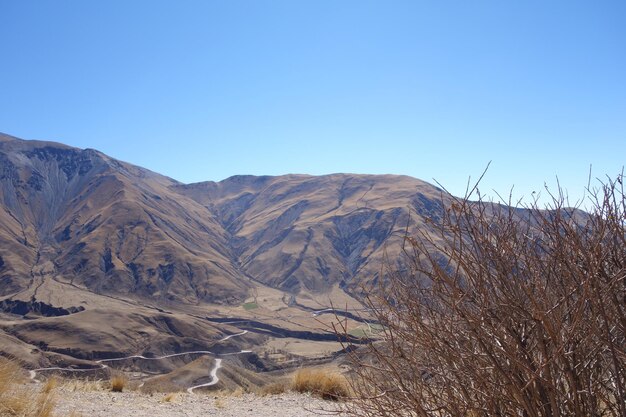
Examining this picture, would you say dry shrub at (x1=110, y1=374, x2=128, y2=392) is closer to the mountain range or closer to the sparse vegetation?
the mountain range

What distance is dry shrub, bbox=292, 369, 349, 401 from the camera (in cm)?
1155

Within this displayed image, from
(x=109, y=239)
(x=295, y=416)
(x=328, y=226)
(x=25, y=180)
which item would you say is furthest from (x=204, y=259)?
(x=295, y=416)

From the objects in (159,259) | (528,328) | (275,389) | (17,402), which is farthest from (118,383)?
(159,259)

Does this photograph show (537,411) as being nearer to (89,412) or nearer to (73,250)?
(89,412)

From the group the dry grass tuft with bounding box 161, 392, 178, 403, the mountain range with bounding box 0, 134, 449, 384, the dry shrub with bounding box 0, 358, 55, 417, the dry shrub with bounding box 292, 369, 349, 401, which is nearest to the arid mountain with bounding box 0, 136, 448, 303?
the mountain range with bounding box 0, 134, 449, 384

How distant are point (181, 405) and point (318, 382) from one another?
3169 millimetres

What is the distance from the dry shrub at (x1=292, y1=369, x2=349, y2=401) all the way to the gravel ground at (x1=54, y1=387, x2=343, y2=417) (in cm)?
33

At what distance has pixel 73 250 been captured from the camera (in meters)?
135

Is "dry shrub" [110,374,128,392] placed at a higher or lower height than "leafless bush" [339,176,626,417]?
lower

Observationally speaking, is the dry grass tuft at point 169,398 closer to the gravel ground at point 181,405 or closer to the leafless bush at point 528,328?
the gravel ground at point 181,405

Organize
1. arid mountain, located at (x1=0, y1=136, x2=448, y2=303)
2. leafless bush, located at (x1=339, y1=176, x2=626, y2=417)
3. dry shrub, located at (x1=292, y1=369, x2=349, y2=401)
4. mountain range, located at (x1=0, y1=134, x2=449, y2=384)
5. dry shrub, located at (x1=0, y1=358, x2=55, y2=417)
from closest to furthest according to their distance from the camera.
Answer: leafless bush, located at (x1=339, y1=176, x2=626, y2=417)
dry shrub, located at (x1=0, y1=358, x2=55, y2=417)
dry shrub, located at (x1=292, y1=369, x2=349, y2=401)
mountain range, located at (x1=0, y1=134, x2=449, y2=384)
arid mountain, located at (x1=0, y1=136, x2=448, y2=303)

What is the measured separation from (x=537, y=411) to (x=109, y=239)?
14631cm

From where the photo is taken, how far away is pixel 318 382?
12.1 m

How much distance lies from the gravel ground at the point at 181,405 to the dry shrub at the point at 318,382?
33 cm
